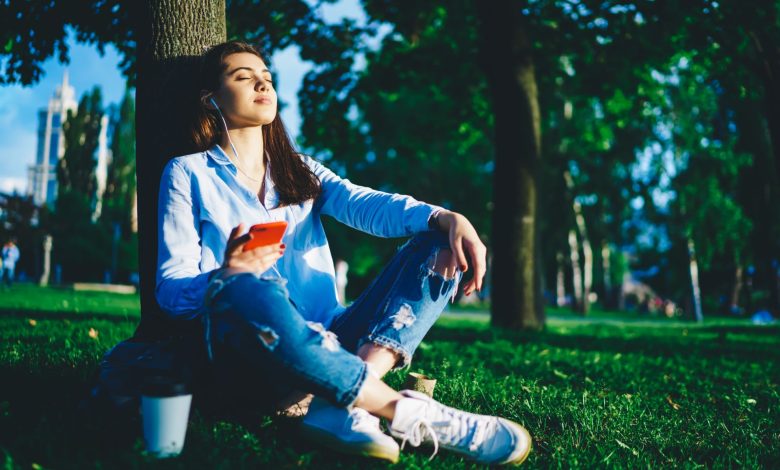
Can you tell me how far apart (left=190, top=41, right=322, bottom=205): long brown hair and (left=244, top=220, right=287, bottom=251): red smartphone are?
0.77 metres

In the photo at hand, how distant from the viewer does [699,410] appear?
3.50 metres

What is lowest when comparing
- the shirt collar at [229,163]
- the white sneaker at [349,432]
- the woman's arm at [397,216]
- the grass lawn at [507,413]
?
the grass lawn at [507,413]

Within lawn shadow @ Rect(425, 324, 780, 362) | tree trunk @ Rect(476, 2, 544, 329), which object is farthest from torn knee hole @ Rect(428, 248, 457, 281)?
tree trunk @ Rect(476, 2, 544, 329)

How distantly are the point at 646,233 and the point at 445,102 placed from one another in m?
28.5

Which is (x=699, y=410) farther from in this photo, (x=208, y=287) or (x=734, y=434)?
(x=208, y=287)

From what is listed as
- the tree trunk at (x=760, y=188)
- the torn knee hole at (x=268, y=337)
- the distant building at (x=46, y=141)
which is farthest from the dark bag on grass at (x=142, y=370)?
the distant building at (x=46, y=141)

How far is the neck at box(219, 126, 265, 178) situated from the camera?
9.12ft

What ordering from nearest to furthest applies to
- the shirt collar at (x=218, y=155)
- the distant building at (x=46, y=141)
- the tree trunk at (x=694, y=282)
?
the shirt collar at (x=218, y=155), the tree trunk at (x=694, y=282), the distant building at (x=46, y=141)

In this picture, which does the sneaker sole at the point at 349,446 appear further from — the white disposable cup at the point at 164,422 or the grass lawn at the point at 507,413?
the white disposable cup at the point at 164,422

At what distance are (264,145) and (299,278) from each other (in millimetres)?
806

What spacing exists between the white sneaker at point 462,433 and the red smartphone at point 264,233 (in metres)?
0.79

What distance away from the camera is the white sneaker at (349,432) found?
2004 millimetres

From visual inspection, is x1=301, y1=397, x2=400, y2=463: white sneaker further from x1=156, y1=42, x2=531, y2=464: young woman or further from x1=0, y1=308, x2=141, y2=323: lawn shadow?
x1=0, y1=308, x2=141, y2=323: lawn shadow

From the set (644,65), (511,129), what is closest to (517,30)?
(511,129)
